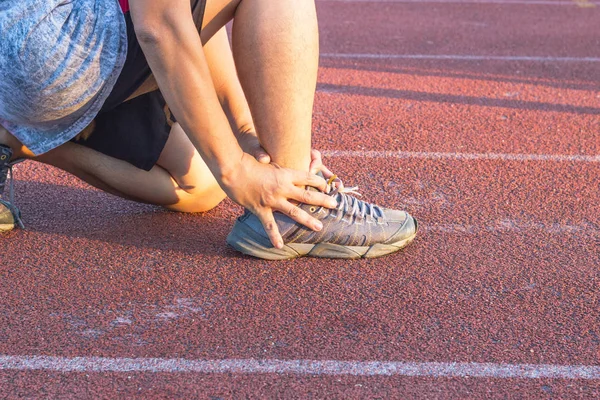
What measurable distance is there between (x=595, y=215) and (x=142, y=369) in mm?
1968

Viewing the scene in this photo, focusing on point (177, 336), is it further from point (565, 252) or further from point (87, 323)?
point (565, 252)

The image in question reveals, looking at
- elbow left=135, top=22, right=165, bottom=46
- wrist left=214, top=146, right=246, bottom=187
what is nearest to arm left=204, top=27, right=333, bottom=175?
wrist left=214, top=146, right=246, bottom=187

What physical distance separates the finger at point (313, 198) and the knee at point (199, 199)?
0.58 metres

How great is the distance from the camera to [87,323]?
2.46 meters

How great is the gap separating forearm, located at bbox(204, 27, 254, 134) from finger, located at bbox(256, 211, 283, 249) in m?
0.43

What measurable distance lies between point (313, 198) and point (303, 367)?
26.5 inches

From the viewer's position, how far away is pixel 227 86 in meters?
3.06

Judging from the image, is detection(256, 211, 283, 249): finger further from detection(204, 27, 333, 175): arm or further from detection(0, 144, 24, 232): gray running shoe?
detection(0, 144, 24, 232): gray running shoe

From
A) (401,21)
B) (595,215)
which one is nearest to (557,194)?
(595,215)

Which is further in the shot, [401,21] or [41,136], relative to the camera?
[401,21]

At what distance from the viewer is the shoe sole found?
2828mm

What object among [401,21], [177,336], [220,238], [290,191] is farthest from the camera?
[401,21]

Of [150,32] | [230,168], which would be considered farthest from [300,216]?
[150,32]

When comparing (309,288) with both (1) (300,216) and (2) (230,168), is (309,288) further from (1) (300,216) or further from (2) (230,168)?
(2) (230,168)
